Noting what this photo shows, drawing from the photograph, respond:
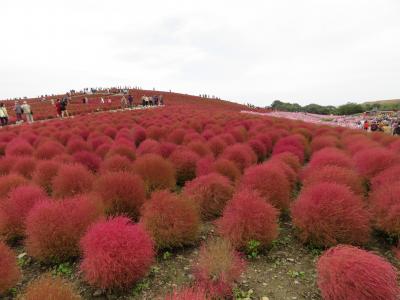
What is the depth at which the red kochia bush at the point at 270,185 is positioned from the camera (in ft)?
18.0

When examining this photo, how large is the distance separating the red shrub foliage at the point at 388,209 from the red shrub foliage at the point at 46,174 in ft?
20.3

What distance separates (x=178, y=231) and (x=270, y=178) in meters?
2.11

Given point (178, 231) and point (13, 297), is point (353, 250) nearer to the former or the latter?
point (178, 231)

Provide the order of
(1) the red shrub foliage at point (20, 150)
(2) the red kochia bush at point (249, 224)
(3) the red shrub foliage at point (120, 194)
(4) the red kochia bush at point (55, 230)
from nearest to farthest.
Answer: (4) the red kochia bush at point (55, 230)
(2) the red kochia bush at point (249, 224)
(3) the red shrub foliage at point (120, 194)
(1) the red shrub foliage at point (20, 150)

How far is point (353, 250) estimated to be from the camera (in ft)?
10.8

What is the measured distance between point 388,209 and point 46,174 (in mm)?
6626

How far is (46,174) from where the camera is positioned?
6.72 m

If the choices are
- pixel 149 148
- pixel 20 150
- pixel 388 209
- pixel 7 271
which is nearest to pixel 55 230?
pixel 7 271

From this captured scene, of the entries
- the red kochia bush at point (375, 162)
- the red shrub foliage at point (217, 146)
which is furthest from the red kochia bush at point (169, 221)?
the red shrub foliage at point (217, 146)

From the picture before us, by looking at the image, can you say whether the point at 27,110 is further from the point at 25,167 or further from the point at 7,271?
the point at 7,271

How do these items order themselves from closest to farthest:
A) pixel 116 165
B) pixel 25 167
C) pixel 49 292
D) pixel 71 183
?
pixel 49 292 → pixel 71 183 → pixel 116 165 → pixel 25 167

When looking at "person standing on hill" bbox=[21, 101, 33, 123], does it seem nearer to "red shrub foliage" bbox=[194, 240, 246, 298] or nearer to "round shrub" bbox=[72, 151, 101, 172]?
"round shrub" bbox=[72, 151, 101, 172]

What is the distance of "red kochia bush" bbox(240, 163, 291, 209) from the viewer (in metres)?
5.50

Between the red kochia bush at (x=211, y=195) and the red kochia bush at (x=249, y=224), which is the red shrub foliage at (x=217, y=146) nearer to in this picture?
the red kochia bush at (x=211, y=195)
